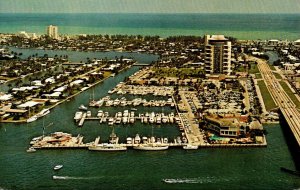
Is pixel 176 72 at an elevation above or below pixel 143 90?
above

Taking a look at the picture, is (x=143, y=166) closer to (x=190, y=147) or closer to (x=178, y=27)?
(x=190, y=147)

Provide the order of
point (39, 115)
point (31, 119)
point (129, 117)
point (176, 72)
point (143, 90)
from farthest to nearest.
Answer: point (176, 72)
point (143, 90)
point (39, 115)
point (129, 117)
point (31, 119)

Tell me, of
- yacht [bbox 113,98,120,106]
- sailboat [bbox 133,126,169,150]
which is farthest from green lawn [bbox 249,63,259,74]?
sailboat [bbox 133,126,169,150]

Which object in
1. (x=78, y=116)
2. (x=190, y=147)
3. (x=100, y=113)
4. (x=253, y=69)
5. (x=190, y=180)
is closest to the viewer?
(x=190, y=180)

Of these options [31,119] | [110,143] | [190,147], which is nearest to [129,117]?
[110,143]

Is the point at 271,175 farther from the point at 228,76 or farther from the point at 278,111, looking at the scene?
the point at 228,76

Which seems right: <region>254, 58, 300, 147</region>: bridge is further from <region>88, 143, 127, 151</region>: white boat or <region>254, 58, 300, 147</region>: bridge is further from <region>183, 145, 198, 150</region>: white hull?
<region>88, 143, 127, 151</region>: white boat

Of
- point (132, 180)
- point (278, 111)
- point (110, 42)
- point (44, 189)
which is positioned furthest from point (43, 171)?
point (110, 42)
